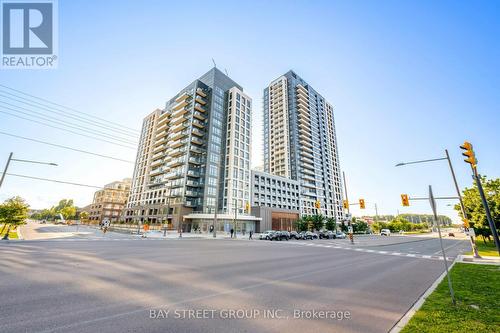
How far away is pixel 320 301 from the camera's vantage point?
18.4 feet

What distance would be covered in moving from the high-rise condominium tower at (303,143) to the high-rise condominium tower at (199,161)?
28.1 meters

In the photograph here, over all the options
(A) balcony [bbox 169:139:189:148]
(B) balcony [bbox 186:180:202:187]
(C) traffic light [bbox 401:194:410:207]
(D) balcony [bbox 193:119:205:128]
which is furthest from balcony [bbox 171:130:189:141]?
(C) traffic light [bbox 401:194:410:207]

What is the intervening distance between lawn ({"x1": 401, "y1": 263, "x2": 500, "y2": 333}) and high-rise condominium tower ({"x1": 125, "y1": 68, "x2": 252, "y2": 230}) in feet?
167

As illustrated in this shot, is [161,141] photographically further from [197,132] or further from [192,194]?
[192,194]

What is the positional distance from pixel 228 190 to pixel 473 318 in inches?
2307

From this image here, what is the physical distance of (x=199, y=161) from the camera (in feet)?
211

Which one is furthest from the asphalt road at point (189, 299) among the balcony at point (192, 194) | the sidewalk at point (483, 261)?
the balcony at point (192, 194)

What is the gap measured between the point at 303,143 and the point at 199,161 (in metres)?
51.4

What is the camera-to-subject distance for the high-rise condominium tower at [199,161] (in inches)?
2355

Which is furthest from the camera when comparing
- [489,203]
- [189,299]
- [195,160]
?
[195,160]

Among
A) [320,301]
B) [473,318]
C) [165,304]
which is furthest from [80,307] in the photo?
[473,318]

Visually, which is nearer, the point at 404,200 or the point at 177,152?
the point at 404,200

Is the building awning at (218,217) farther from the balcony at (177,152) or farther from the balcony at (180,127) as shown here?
the balcony at (180,127)

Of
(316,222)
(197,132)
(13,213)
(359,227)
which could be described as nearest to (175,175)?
(197,132)
